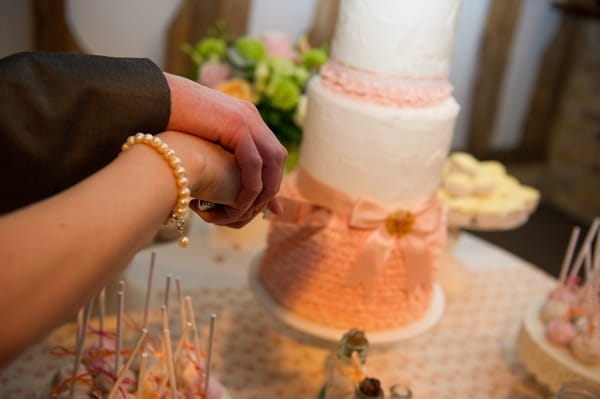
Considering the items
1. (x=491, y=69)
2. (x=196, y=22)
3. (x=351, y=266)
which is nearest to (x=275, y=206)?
(x=351, y=266)

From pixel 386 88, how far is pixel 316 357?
48 cm

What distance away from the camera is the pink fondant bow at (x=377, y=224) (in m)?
0.98

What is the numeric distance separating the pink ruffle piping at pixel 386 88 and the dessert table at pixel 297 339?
45 centimetres

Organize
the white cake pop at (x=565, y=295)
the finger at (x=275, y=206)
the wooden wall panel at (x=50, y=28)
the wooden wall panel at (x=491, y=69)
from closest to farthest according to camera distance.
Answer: the finger at (x=275, y=206), the white cake pop at (x=565, y=295), the wooden wall panel at (x=50, y=28), the wooden wall panel at (x=491, y=69)

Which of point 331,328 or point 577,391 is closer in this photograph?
point 577,391

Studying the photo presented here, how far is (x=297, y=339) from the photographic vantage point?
1110mm

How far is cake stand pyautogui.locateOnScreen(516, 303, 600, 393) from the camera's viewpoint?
37.5 inches

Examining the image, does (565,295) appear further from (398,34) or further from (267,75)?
(267,75)

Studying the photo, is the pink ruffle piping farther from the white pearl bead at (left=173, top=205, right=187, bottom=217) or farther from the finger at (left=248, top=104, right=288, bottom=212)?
the white pearl bead at (left=173, top=205, right=187, bottom=217)

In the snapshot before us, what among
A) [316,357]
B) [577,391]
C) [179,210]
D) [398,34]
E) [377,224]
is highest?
[398,34]

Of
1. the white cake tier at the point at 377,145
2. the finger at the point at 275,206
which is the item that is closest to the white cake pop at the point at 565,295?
the white cake tier at the point at 377,145

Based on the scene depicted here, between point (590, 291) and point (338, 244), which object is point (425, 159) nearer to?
point (338, 244)

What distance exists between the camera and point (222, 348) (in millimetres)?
1045

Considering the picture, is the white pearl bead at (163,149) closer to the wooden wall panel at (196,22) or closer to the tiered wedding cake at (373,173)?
the tiered wedding cake at (373,173)
